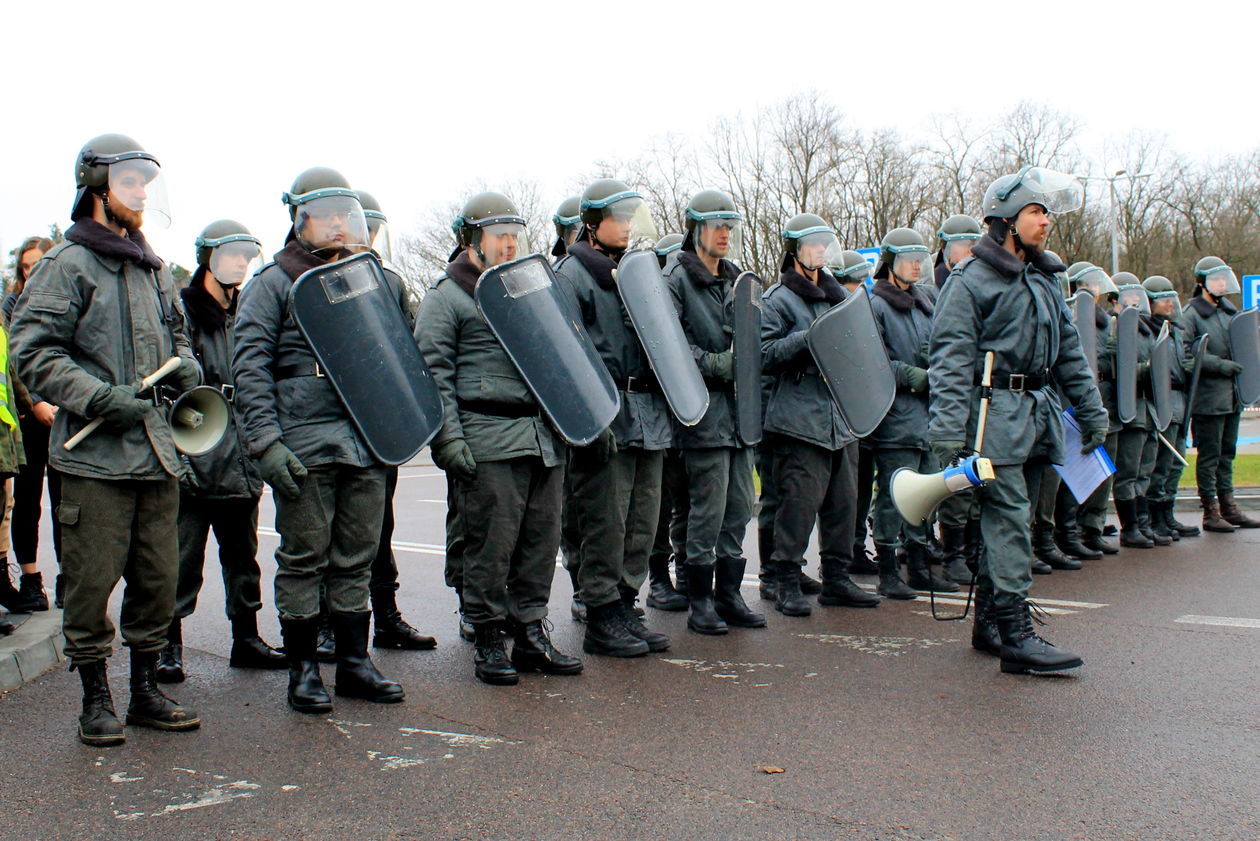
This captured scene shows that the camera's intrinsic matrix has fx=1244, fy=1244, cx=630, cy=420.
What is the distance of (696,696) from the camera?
184 inches

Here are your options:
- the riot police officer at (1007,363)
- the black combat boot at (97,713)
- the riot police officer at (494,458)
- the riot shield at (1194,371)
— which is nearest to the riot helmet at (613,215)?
the riot police officer at (494,458)

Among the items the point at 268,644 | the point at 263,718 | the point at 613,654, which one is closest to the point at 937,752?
the point at 613,654

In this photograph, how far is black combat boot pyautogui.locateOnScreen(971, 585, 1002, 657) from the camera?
Result: 5285 mm

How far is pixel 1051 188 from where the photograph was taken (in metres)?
5.33

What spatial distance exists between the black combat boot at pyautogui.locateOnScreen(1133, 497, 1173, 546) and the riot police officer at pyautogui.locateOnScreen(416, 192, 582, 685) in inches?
212

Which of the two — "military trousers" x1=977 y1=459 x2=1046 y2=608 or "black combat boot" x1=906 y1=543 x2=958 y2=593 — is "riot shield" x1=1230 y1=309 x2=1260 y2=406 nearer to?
"black combat boot" x1=906 y1=543 x2=958 y2=593

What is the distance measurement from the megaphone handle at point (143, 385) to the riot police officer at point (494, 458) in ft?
3.36

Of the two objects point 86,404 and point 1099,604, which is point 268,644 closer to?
point 86,404

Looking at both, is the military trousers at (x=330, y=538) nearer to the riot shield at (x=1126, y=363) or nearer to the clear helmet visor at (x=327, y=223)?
the clear helmet visor at (x=327, y=223)

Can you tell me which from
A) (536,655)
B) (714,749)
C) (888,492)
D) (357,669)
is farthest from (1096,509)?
(357,669)

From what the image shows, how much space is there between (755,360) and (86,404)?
3236 millimetres

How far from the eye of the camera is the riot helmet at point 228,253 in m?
5.60

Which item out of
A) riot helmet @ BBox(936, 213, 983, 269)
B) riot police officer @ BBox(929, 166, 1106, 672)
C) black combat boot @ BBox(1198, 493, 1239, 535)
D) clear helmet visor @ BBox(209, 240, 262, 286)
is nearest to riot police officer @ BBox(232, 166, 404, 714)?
clear helmet visor @ BBox(209, 240, 262, 286)

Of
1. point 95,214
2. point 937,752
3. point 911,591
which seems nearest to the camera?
point 937,752
